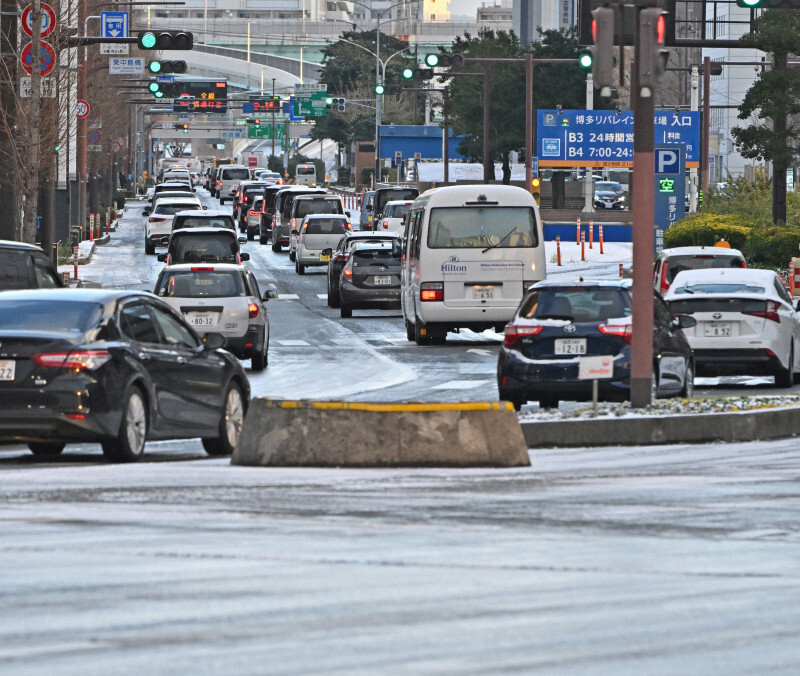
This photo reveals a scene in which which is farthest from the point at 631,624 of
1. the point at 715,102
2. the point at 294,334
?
the point at 715,102

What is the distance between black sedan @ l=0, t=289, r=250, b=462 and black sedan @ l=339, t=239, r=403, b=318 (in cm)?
1967

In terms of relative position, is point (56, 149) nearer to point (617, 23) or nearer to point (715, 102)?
point (617, 23)

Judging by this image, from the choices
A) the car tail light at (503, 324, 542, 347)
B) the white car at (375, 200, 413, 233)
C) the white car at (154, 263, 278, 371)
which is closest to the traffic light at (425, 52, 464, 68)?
the white car at (375, 200, 413, 233)

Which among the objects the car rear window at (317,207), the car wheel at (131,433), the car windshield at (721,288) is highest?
the car rear window at (317,207)

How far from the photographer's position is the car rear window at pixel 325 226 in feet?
168

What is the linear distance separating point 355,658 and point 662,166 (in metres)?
41.6

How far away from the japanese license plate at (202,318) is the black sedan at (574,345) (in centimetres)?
795

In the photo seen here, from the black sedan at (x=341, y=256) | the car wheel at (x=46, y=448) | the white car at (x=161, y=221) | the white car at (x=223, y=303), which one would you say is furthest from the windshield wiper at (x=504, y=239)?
the white car at (x=161, y=221)

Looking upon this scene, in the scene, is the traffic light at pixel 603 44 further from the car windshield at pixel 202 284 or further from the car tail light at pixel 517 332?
the car windshield at pixel 202 284

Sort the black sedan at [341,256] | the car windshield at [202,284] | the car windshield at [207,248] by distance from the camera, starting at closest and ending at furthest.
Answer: the car windshield at [202,284] < the car windshield at [207,248] < the black sedan at [341,256]

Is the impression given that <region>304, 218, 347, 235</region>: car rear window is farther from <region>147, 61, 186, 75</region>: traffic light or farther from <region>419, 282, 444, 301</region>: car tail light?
<region>419, 282, 444, 301</region>: car tail light

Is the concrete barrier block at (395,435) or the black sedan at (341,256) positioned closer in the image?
the concrete barrier block at (395,435)

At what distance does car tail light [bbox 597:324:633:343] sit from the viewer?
1784 centimetres

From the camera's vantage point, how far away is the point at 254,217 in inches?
2778
